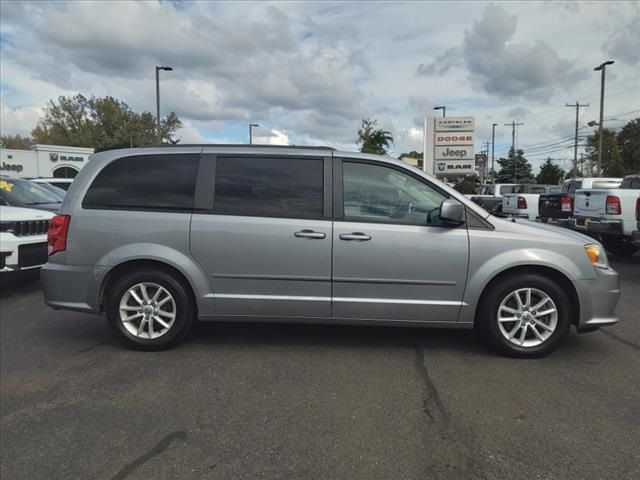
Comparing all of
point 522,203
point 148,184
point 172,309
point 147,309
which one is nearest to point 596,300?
point 172,309

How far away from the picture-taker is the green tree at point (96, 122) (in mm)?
55281

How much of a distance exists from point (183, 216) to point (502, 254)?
9.25 ft

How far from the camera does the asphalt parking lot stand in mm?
2793

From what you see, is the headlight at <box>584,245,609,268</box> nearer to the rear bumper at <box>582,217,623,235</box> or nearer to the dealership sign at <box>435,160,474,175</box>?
the rear bumper at <box>582,217,623,235</box>

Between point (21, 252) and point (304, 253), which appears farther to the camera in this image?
point (21, 252)

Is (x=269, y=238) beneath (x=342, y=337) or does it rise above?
above

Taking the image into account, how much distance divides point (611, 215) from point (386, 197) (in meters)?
7.40

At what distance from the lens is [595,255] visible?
14.3ft

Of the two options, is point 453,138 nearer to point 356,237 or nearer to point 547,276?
point 547,276

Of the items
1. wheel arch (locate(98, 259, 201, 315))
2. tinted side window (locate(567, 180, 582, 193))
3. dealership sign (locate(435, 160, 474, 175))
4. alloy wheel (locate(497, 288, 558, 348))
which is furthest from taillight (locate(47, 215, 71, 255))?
dealership sign (locate(435, 160, 474, 175))

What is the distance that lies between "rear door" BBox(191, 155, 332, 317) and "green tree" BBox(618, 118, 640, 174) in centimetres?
6744

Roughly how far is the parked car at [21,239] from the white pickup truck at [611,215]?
9.59 metres

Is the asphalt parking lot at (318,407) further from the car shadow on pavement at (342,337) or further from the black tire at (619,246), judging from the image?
the black tire at (619,246)

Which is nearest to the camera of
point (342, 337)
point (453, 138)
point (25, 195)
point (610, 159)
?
point (342, 337)
